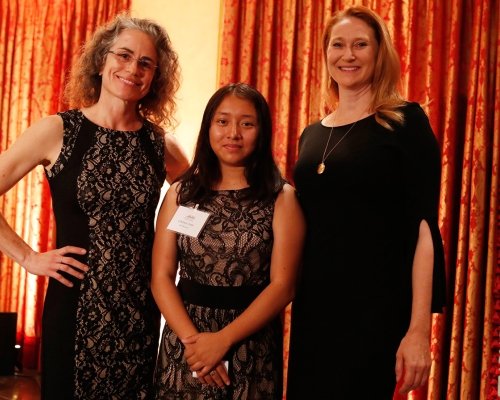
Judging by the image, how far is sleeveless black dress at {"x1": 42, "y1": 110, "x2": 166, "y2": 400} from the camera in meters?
2.14

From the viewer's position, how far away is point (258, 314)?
1.95 meters

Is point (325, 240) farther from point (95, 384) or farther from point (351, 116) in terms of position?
point (95, 384)

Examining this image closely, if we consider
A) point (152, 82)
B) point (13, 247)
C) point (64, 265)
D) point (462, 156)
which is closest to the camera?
point (64, 265)

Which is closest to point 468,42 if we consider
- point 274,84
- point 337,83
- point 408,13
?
point 408,13

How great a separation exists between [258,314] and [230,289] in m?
0.14

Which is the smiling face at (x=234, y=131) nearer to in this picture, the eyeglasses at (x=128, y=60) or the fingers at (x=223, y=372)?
the eyeglasses at (x=128, y=60)

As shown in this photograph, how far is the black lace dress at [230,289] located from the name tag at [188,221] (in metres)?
0.04

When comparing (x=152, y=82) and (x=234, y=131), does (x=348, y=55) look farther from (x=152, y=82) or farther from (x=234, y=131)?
(x=152, y=82)

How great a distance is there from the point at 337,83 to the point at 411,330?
94cm

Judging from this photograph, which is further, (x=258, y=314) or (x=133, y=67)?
(x=133, y=67)

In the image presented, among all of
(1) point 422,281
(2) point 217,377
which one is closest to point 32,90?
(2) point 217,377

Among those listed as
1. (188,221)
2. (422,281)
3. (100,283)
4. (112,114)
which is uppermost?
(112,114)

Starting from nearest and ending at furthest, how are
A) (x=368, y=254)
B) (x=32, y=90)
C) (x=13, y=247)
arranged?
(x=368, y=254) → (x=13, y=247) → (x=32, y=90)

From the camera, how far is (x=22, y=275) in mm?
5230
